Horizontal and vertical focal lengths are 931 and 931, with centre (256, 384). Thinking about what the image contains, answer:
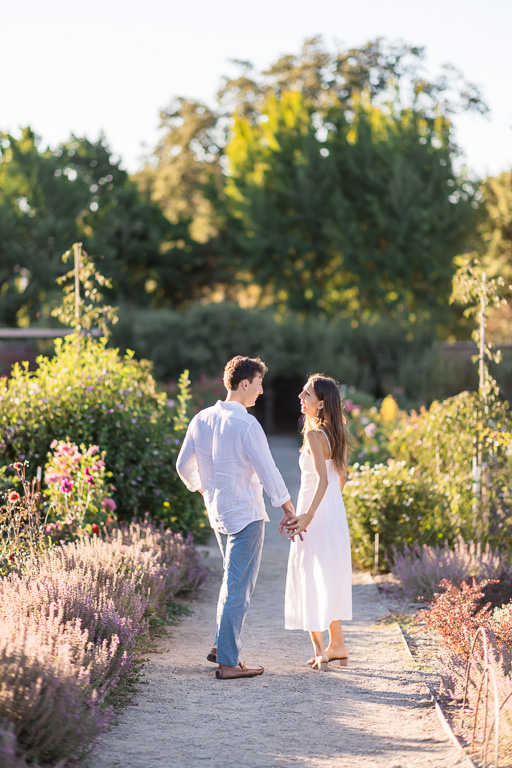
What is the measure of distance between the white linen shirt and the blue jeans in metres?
0.07

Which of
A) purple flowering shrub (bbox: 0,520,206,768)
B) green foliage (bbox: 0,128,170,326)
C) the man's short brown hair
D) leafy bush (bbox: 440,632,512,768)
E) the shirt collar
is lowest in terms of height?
leafy bush (bbox: 440,632,512,768)

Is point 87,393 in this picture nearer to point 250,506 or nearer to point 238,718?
point 250,506

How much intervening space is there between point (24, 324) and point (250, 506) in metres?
26.4

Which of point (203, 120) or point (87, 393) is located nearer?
point (87, 393)

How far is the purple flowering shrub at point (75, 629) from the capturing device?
3.41m

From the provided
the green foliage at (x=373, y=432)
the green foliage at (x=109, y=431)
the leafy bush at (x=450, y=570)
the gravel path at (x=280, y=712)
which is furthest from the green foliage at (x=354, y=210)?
the gravel path at (x=280, y=712)

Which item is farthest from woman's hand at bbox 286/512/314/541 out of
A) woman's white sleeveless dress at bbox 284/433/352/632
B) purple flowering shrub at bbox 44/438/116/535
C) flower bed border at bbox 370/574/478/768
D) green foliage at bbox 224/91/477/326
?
green foliage at bbox 224/91/477/326

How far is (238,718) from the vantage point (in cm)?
444

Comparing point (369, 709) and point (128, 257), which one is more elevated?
point (128, 257)

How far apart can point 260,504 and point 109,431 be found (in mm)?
3397

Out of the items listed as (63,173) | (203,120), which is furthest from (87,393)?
(203,120)

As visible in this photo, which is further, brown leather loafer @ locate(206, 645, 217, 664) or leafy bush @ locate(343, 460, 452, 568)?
leafy bush @ locate(343, 460, 452, 568)

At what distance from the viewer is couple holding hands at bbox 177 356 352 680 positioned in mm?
4977

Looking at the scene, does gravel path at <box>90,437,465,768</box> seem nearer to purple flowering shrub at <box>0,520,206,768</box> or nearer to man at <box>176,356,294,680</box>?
purple flowering shrub at <box>0,520,206,768</box>
